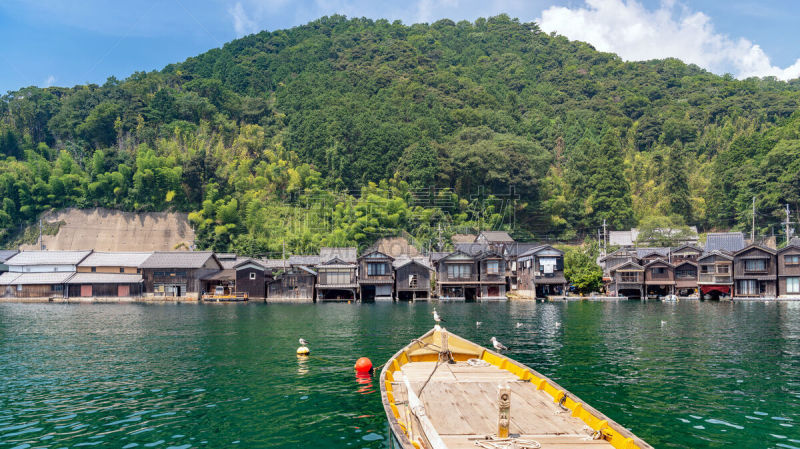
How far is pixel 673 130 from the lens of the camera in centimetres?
11456

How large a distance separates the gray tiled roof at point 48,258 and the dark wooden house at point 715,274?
248ft

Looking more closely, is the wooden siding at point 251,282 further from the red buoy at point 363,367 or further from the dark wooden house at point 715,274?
the dark wooden house at point 715,274

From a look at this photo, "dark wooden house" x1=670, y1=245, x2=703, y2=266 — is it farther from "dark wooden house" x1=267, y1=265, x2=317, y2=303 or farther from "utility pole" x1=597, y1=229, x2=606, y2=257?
"dark wooden house" x1=267, y1=265, x2=317, y2=303

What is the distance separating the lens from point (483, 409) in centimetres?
1129

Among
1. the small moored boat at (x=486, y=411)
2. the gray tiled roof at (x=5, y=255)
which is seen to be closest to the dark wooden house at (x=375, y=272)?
the gray tiled roof at (x=5, y=255)

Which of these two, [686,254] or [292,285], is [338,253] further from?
[686,254]

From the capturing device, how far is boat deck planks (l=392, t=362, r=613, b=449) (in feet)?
31.4

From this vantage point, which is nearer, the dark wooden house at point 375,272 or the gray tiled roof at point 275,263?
the dark wooden house at point 375,272

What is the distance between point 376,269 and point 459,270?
33.4ft

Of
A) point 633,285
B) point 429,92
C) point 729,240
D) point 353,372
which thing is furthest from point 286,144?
point 353,372

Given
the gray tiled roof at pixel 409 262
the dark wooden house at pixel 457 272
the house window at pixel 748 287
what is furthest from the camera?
the gray tiled roof at pixel 409 262

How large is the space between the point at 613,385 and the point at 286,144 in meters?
92.6

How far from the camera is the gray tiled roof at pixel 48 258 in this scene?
6625 centimetres

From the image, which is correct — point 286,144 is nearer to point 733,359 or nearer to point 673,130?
point 673,130
